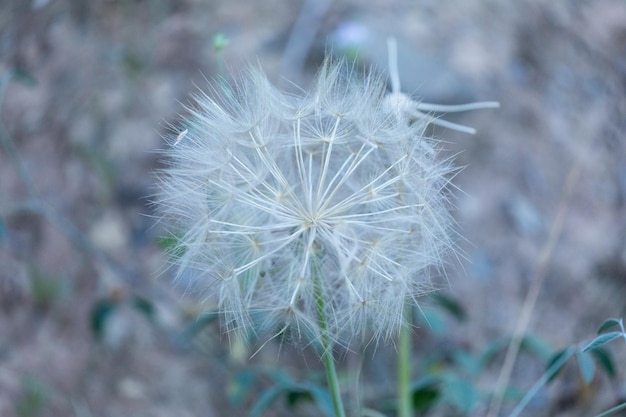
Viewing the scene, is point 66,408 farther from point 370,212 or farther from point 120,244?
point 370,212

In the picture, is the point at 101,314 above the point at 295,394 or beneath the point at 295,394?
beneath

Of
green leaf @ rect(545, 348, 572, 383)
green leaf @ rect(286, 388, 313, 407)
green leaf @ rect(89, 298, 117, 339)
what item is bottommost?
green leaf @ rect(89, 298, 117, 339)

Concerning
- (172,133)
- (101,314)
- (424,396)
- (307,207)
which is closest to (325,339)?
(307,207)

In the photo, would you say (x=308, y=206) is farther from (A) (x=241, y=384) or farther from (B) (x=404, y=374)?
(A) (x=241, y=384)

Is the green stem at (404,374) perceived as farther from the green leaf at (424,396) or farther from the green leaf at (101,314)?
the green leaf at (101,314)

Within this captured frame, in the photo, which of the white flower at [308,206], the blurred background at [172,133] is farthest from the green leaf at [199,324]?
the white flower at [308,206]

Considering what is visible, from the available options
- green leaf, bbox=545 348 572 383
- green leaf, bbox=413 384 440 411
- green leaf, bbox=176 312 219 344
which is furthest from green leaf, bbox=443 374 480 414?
green leaf, bbox=176 312 219 344

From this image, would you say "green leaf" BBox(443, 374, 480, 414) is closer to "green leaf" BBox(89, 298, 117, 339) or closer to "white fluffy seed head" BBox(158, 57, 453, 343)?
"white fluffy seed head" BBox(158, 57, 453, 343)
